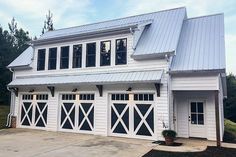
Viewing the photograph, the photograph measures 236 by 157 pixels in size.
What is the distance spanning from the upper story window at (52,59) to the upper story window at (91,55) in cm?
264

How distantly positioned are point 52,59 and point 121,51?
17.2 feet

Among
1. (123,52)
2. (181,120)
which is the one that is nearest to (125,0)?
(123,52)

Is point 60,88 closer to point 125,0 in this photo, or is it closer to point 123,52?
point 123,52

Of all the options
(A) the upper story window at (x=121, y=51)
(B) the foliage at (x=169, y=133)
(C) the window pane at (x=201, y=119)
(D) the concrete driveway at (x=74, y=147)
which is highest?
(A) the upper story window at (x=121, y=51)

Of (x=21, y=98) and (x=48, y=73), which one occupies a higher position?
(x=48, y=73)

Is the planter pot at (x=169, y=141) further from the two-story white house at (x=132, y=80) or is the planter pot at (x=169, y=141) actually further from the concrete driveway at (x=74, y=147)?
the two-story white house at (x=132, y=80)

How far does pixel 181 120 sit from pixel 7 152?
8.49 metres

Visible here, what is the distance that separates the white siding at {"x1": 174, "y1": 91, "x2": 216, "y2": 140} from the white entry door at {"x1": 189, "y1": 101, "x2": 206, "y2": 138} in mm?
197

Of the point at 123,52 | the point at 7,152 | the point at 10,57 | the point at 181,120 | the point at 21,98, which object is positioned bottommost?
the point at 7,152

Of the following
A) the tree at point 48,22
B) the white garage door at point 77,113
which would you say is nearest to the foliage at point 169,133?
the white garage door at point 77,113

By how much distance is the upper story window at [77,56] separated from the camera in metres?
15.0

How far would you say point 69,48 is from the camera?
15453 mm

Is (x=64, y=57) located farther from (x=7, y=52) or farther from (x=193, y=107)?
(x=7, y=52)

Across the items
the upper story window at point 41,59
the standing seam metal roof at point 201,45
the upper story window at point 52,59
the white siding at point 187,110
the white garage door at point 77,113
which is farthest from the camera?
the upper story window at point 41,59
